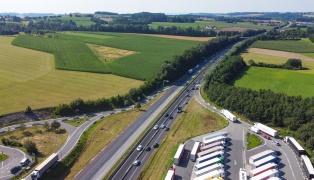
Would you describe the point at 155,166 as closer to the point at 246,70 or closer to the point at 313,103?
the point at 313,103

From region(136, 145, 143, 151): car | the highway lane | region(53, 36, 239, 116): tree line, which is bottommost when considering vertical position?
the highway lane

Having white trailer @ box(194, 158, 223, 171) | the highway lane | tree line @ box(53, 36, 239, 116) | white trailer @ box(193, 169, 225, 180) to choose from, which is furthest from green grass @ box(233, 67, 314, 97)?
white trailer @ box(193, 169, 225, 180)

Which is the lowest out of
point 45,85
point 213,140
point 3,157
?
point 3,157

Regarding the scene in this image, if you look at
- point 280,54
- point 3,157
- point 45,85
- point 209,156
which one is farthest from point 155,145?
point 280,54

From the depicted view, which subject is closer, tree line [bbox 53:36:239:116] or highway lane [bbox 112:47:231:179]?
highway lane [bbox 112:47:231:179]

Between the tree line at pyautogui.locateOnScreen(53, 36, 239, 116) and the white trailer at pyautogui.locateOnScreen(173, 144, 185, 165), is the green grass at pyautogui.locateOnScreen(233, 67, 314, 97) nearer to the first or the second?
the tree line at pyautogui.locateOnScreen(53, 36, 239, 116)

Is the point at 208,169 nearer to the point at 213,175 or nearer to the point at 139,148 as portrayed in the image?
the point at 213,175
